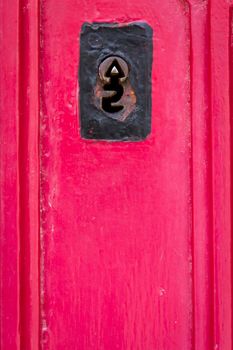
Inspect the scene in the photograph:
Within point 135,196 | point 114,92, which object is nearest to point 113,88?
point 114,92

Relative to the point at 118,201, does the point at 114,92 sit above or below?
above

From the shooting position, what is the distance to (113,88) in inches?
38.3

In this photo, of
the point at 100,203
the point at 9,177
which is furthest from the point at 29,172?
the point at 100,203

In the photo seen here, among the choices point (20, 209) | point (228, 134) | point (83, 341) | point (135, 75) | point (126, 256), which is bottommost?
point (83, 341)

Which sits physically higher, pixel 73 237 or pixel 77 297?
pixel 73 237

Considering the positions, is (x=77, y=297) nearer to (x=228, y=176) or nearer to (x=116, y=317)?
(x=116, y=317)

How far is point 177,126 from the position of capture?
1010 millimetres

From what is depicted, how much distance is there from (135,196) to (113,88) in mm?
Answer: 233

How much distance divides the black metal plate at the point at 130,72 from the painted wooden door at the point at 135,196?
0.7 inches

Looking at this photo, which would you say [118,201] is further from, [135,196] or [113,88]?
[113,88]

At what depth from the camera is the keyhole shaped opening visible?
0.97 m

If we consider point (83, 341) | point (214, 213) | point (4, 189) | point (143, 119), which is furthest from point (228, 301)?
point (4, 189)

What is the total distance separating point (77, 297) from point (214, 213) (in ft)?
1.12

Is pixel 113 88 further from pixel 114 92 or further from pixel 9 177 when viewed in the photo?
pixel 9 177
